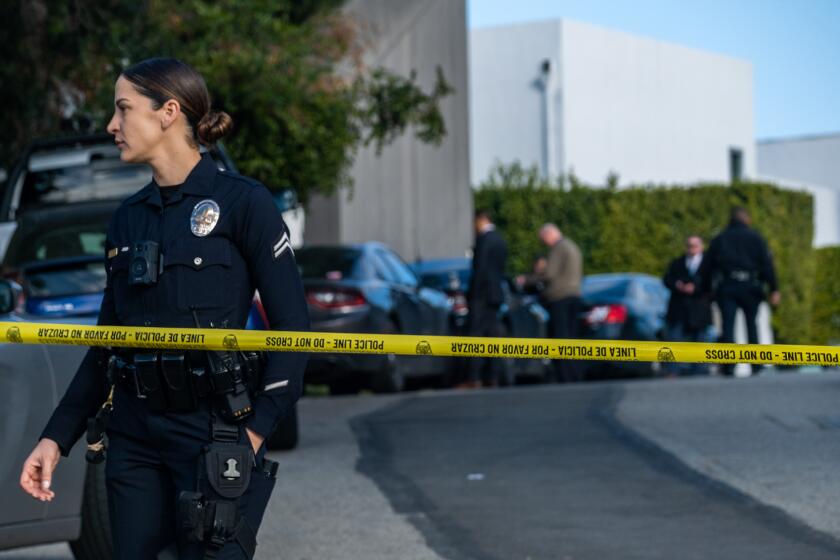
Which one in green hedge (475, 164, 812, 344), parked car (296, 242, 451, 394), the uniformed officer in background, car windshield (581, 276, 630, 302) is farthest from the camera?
green hedge (475, 164, 812, 344)

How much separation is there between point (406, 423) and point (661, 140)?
37553 mm

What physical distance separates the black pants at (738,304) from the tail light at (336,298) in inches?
159

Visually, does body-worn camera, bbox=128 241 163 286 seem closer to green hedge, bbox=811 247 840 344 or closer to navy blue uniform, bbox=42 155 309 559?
navy blue uniform, bbox=42 155 309 559

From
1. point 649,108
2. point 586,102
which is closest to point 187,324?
point 586,102

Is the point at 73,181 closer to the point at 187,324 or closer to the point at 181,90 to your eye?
the point at 181,90

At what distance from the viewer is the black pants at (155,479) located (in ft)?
12.2

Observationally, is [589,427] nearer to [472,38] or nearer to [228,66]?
[228,66]

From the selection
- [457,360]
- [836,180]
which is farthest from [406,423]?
[836,180]

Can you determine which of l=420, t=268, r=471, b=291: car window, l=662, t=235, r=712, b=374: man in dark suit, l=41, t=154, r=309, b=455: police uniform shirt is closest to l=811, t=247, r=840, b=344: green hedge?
l=662, t=235, r=712, b=374: man in dark suit

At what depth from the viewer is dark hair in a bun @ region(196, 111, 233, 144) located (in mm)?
3930

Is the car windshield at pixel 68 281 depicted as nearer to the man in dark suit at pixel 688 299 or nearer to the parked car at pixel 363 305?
the parked car at pixel 363 305

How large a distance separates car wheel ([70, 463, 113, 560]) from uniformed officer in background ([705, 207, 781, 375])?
1160cm

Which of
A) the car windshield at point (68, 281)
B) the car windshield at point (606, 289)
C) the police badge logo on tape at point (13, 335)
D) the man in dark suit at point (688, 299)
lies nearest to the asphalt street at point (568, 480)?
the car windshield at point (68, 281)

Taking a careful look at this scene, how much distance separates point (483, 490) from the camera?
888cm
